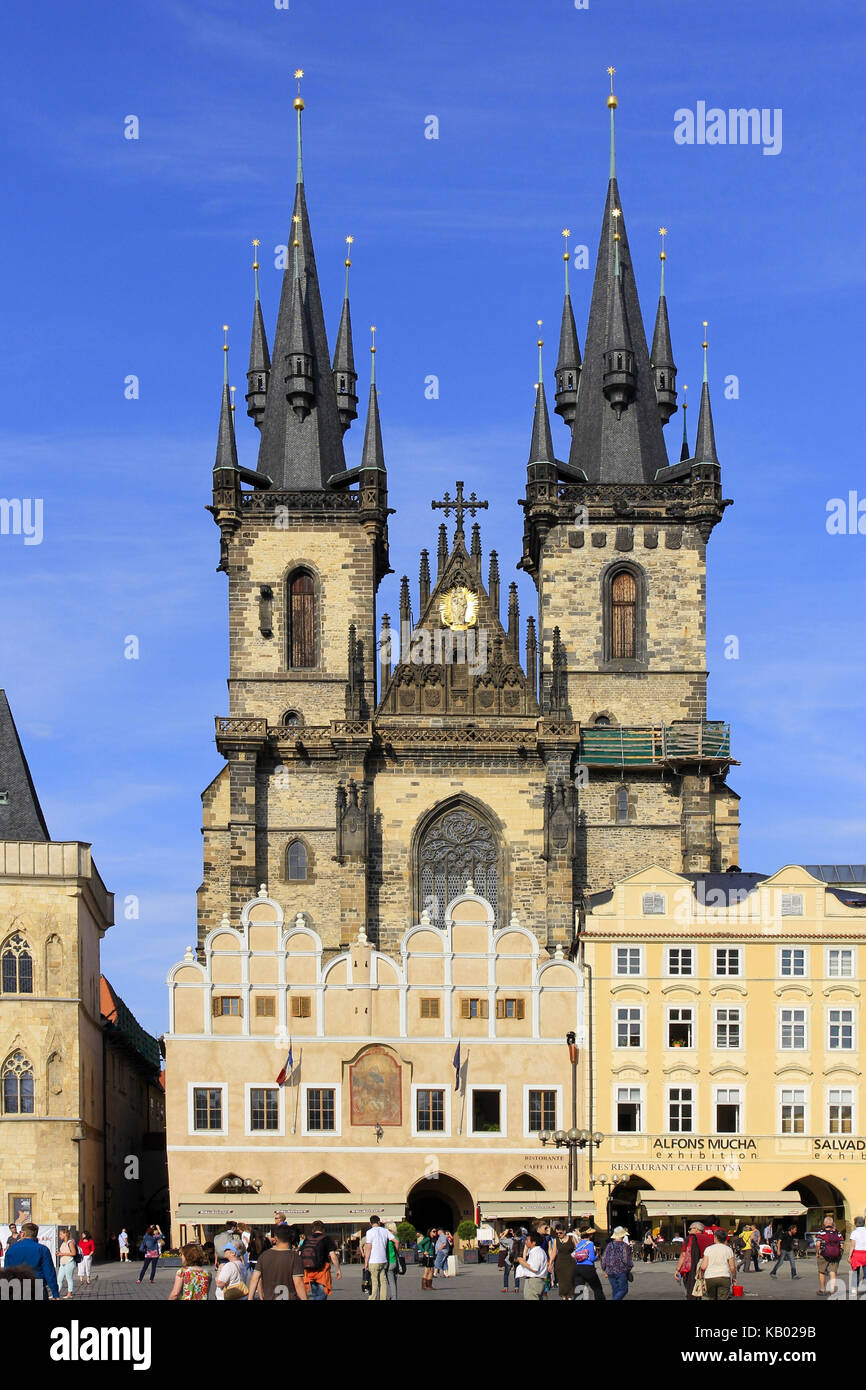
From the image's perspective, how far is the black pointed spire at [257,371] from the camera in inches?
3226

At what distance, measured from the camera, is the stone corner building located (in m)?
71.6

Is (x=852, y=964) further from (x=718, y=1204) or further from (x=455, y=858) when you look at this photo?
(x=455, y=858)

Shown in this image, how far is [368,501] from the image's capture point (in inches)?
3041

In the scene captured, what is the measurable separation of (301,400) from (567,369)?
1040 cm

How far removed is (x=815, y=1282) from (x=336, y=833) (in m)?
33.4

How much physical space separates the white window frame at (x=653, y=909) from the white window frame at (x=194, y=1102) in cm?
1260

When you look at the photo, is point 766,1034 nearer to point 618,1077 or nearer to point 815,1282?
point 618,1077

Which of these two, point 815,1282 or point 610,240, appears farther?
point 610,240

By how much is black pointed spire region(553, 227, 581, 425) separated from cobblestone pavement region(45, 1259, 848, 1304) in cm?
3918

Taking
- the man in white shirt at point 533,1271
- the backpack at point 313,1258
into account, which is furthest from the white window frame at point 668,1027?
the backpack at point 313,1258

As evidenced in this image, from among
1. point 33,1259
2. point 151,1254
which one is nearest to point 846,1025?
point 151,1254

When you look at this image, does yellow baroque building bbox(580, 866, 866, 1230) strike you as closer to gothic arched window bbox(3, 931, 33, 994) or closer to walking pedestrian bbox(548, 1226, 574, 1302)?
gothic arched window bbox(3, 931, 33, 994)

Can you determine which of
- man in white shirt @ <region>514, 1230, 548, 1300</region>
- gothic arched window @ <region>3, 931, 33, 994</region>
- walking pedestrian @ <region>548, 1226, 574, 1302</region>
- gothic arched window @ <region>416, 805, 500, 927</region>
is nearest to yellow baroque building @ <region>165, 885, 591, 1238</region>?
gothic arched window @ <region>3, 931, 33, 994</region>
